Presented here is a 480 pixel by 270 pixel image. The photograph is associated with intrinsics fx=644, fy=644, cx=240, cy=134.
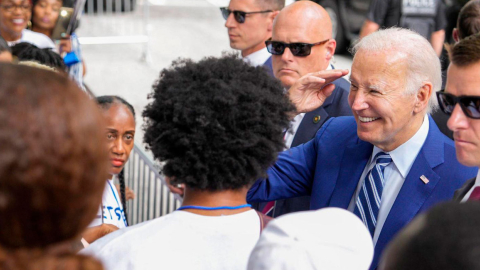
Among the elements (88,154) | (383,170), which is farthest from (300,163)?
(88,154)

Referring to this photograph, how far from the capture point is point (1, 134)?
1.13 metres

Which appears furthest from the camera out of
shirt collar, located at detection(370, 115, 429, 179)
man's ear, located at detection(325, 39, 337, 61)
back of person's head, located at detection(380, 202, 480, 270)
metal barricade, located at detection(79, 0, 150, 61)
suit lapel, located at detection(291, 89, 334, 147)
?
metal barricade, located at detection(79, 0, 150, 61)

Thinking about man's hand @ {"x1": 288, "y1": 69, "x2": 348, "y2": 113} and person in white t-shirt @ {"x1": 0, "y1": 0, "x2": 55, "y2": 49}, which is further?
person in white t-shirt @ {"x1": 0, "y1": 0, "x2": 55, "y2": 49}

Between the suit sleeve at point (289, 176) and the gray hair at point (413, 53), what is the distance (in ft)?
1.67

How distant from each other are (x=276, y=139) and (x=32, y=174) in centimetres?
110

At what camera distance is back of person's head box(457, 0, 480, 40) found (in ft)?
14.5

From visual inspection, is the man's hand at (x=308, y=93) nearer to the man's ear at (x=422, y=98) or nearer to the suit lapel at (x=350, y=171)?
the suit lapel at (x=350, y=171)

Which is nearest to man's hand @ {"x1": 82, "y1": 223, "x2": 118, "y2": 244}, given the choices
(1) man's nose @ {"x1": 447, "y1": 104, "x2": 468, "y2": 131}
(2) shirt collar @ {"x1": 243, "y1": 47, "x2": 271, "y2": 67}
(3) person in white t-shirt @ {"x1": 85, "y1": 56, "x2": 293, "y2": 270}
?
(3) person in white t-shirt @ {"x1": 85, "y1": 56, "x2": 293, "y2": 270}

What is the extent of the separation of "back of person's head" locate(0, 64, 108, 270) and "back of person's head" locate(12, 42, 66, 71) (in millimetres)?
3444

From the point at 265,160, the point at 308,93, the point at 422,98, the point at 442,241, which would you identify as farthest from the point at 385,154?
the point at 442,241

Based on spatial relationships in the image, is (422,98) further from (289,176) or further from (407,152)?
(289,176)

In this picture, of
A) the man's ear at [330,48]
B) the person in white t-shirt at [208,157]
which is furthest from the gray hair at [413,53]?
the man's ear at [330,48]

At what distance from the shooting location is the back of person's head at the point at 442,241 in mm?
979

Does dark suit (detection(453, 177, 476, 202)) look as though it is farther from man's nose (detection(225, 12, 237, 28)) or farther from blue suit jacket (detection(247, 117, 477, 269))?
man's nose (detection(225, 12, 237, 28))
